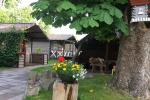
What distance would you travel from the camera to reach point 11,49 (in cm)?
2525

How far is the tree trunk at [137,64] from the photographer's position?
10.6 m

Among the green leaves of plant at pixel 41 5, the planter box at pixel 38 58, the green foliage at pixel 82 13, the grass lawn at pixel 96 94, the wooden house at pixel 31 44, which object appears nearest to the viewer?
the green foliage at pixel 82 13

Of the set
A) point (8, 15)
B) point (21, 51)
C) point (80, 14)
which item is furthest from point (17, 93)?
point (8, 15)

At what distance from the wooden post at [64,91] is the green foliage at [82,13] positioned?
4.98 feet

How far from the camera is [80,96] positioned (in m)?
10.4

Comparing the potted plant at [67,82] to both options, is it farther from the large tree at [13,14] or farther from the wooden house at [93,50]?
the large tree at [13,14]

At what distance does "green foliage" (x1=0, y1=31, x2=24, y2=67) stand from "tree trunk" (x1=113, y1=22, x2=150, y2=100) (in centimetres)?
1513

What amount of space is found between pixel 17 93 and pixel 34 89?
5.05 ft

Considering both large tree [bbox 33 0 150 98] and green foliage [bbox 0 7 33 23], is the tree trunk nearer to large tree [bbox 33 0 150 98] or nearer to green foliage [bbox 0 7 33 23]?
large tree [bbox 33 0 150 98]

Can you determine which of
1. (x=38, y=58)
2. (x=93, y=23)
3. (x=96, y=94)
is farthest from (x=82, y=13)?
(x=38, y=58)

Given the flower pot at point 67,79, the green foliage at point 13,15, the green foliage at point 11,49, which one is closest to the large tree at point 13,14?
the green foliage at point 13,15

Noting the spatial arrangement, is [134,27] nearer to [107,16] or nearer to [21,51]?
[107,16]

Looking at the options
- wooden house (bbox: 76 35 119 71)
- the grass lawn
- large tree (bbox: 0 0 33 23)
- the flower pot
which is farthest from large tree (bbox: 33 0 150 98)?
large tree (bbox: 0 0 33 23)

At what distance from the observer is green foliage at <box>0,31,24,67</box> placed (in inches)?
992
